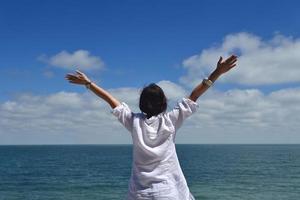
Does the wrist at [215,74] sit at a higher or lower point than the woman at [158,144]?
higher

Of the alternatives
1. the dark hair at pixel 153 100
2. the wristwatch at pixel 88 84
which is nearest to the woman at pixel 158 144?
the dark hair at pixel 153 100

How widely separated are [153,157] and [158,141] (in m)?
0.14

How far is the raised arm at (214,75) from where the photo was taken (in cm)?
373

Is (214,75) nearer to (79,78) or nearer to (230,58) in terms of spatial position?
(230,58)

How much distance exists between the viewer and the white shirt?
358 cm

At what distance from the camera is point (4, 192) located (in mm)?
48219

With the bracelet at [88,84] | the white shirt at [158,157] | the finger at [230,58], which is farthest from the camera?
the bracelet at [88,84]

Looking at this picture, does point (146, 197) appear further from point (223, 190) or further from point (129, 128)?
point (223, 190)

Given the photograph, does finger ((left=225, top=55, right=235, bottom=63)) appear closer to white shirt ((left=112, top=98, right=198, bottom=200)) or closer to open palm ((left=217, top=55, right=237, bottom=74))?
open palm ((left=217, top=55, right=237, bottom=74))

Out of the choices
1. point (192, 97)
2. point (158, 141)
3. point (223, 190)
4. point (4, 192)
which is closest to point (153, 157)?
point (158, 141)

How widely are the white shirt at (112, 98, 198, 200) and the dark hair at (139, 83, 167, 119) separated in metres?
0.07

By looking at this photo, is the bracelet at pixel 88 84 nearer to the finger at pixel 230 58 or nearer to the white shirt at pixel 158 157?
the white shirt at pixel 158 157

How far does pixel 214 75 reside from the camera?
3801 millimetres

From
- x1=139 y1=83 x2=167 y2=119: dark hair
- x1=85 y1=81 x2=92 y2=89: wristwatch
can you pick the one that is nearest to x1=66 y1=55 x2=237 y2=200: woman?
x1=139 y1=83 x2=167 y2=119: dark hair
